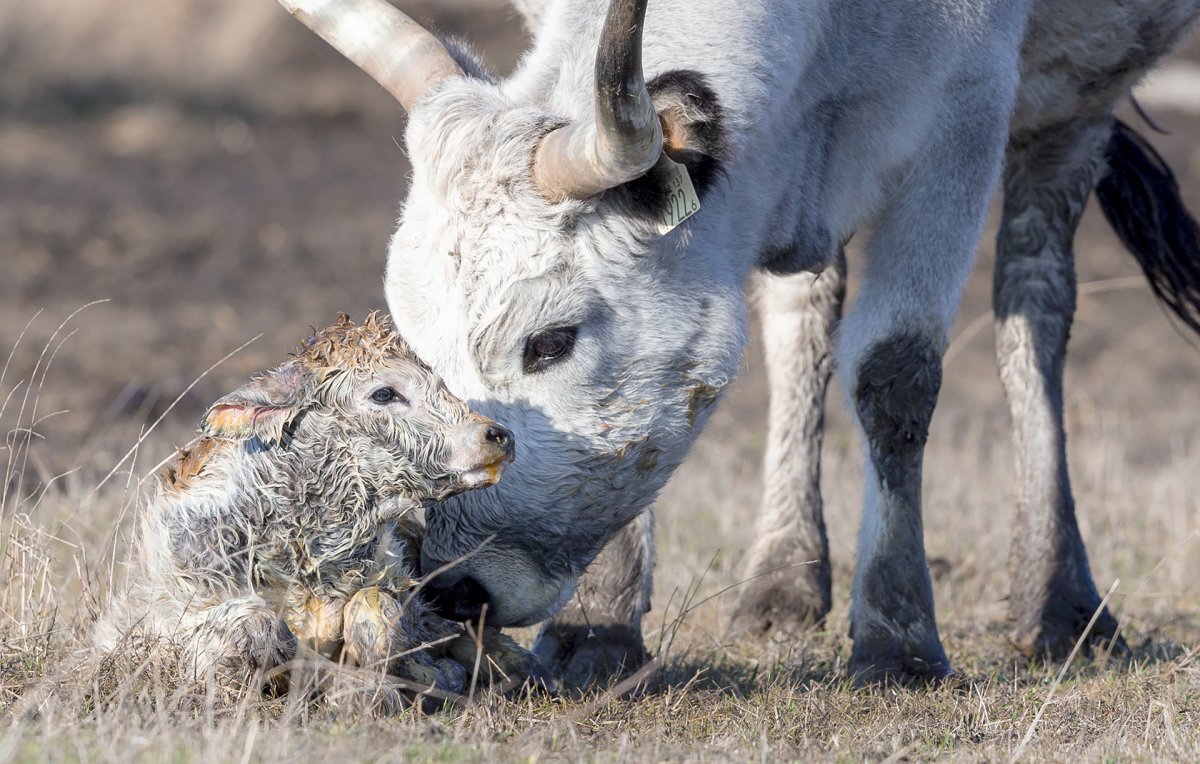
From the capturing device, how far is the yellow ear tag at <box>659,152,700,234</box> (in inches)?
149

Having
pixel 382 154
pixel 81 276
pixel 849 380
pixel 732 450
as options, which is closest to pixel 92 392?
pixel 81 276

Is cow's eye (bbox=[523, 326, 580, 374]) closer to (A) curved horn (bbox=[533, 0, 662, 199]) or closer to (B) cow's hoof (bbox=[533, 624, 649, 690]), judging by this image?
(A) curved horn (bbox=[533, 0, 662, 199])

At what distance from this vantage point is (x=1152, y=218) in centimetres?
638

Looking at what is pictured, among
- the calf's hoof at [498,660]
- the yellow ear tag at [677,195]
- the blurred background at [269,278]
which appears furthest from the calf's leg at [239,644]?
the blurred background at [269,278]

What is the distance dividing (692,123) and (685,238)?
0.95 feet

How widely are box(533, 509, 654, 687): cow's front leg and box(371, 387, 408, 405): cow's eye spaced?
1.17m

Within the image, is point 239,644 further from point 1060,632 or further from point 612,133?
point 1060,632

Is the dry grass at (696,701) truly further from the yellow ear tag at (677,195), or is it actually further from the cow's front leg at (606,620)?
the yellow ear tag at (677,195)

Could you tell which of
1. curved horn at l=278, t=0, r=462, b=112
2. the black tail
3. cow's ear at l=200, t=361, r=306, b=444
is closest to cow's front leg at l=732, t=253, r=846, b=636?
the black tail

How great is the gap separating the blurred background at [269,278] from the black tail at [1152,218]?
255mm

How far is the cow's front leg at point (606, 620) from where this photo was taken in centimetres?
442

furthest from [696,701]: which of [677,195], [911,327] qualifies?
[911,327]

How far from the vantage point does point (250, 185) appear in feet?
Answer: 47.1

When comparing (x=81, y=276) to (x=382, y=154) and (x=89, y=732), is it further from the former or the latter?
(x=89, y=732)
